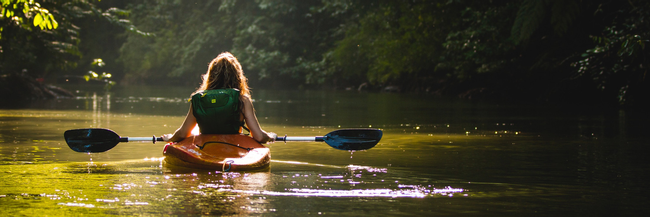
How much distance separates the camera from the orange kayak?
22.6ft

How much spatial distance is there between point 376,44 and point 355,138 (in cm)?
2747

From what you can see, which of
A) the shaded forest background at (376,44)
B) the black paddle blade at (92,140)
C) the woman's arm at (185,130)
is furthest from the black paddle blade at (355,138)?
the shaded forest background at (376,44)

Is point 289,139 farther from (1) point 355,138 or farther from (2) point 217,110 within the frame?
(2) point 217,110

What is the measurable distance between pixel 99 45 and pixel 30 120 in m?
51.0

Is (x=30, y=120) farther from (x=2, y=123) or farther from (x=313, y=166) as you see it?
(x=313, y=166)

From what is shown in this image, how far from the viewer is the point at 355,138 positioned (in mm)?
7816

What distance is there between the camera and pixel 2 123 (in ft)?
43.1

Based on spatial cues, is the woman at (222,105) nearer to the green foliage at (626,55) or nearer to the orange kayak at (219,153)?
the orange kayak at (219,153)

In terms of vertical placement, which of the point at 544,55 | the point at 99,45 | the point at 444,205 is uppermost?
the point at 99,45

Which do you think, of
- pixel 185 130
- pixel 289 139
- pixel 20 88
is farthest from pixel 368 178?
pixel 20 88

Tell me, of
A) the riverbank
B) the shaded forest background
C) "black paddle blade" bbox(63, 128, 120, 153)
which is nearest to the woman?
"black paddle blade" bbox(63, 128, 120, 153)

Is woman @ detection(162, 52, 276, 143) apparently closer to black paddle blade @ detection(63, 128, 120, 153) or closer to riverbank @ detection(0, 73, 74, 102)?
black paddle blade @ detection(63, 128, 120, 153)

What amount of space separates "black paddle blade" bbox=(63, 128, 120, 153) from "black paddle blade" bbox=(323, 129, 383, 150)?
2.14 m

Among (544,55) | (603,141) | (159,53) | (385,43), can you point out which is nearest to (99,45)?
(159,53)
